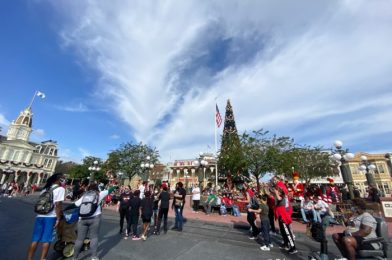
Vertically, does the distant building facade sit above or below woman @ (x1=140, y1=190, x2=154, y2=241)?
above

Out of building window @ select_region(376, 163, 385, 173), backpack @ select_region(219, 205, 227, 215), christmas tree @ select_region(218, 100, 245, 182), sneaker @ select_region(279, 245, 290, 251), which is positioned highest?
building window @ select_region(376, 163, 385, 173)

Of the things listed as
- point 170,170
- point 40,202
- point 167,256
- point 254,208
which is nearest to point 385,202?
point 254,208

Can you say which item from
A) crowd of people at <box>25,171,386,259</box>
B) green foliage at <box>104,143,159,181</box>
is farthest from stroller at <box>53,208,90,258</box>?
green foliage at <box>104,143,159,181</box>

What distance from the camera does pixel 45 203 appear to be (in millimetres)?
4207

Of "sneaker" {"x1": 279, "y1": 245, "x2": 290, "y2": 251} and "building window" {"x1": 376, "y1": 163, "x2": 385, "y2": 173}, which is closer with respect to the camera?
"sneaker" {"x1": 279, "y1": 245, "x2": 290, "y2": 251}

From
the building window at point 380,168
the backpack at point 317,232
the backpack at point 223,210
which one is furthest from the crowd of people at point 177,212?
the building window at point 380,168

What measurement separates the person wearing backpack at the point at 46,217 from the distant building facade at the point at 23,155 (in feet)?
197

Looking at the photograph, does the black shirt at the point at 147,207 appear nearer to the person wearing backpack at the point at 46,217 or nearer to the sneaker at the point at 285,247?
the person wearing backpack at the point at 46,217

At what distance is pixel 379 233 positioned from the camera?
3.80 meters

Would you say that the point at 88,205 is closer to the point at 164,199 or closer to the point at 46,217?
the point at 46,217

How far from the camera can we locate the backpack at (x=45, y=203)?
4.13 meters

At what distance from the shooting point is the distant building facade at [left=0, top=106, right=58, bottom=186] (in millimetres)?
50503

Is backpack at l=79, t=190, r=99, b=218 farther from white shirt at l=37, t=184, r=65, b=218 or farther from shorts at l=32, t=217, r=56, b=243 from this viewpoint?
shorts at l=32, t=217, r=56, b=243

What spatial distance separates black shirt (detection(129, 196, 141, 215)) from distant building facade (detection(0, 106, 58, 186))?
5823 cm
